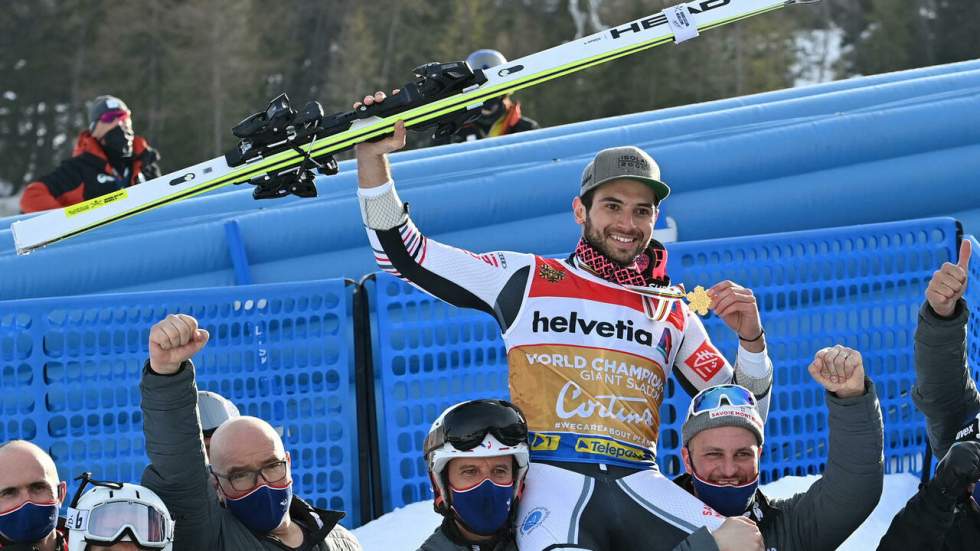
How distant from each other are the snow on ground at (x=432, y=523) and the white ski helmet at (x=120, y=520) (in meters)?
1.75

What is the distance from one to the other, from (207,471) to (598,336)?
1.28m

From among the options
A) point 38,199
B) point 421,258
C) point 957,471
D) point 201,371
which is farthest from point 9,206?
point 957,471

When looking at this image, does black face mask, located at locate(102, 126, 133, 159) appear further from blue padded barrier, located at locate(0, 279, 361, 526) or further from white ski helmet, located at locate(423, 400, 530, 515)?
white ski helmet, located at locate(423, 400, 530, 515)

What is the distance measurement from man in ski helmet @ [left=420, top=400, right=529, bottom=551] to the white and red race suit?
325 mm

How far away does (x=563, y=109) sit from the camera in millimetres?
31734

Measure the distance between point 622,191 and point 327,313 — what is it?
5.80 feet

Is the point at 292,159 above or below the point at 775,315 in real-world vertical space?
above

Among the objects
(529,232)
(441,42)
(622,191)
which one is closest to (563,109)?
(441,42)

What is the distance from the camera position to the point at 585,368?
4.21 metres

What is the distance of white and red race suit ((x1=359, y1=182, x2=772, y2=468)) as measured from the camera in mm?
4145

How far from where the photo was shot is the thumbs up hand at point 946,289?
13.0 ft

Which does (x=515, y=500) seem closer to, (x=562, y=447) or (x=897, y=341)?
(x=562, y=447)

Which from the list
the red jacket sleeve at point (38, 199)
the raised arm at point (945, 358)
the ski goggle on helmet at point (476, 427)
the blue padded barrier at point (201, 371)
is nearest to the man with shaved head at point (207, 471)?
the ski goggle on helmet at point (476, 427)

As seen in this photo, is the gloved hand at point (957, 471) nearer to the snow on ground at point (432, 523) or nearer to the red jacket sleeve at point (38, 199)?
the snow on ground at point (432, 523)
